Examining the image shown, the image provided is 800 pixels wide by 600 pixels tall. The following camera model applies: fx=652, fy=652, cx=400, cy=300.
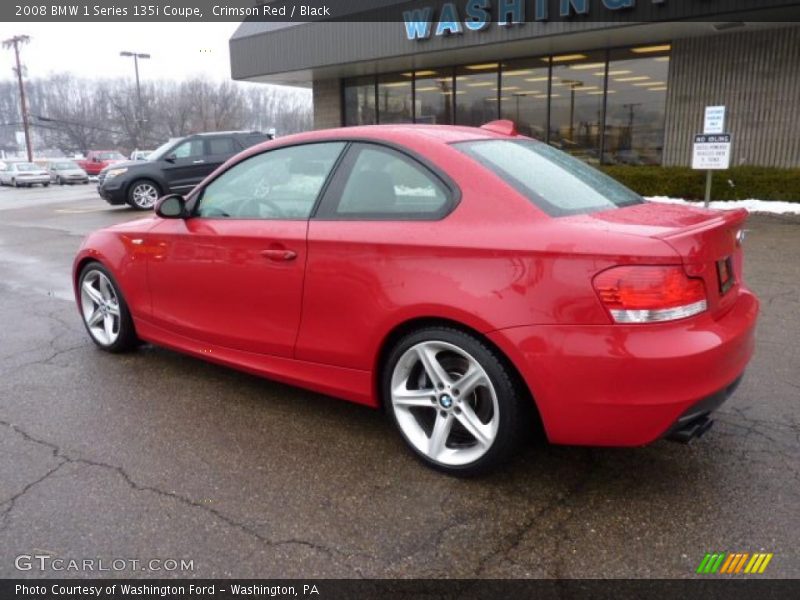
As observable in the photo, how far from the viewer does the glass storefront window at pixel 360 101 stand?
18812 millimetres

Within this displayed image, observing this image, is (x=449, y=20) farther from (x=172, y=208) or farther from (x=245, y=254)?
(x=245, y=254)

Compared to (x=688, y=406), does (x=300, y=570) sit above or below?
below

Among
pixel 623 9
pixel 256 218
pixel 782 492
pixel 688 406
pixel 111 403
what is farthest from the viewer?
pixel 623 9

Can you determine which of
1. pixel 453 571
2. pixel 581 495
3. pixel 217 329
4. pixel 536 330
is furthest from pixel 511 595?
pixel 217 329

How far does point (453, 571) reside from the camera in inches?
89.6

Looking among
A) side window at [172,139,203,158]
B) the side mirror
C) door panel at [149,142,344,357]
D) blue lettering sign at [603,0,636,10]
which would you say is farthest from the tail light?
side window at [172,139,203,158]

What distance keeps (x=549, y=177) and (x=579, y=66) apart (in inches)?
525

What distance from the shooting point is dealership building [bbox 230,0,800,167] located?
12578 mm

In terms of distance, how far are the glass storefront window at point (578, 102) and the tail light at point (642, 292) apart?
1363 cm

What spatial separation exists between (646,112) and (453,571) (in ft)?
47.2

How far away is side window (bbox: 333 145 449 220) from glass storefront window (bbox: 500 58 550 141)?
43.4 ft

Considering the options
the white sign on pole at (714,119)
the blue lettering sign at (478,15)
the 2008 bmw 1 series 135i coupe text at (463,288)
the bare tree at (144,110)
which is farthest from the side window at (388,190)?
the bare tree at (144,110)

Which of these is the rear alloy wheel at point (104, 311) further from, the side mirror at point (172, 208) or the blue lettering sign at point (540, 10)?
the blue lettering sign at point (540, 10)

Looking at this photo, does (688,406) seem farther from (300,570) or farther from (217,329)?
(217,329)
